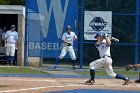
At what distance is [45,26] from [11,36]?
179cm

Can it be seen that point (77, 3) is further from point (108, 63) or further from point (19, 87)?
point (19, 87)

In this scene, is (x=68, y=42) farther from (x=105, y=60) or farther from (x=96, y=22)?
(x=105, y=60)

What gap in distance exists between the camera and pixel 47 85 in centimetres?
1605

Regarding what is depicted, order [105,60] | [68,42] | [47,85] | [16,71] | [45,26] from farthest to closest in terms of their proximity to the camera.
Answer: [45,26] < [68,42] < [16,71] < [105,60] < [47,85]

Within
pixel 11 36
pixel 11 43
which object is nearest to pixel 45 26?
pixel 11 36

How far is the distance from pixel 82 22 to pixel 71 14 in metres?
0.66

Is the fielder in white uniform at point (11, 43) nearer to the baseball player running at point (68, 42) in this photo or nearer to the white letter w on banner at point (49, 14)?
the white letter w on banner at point (49, 14)

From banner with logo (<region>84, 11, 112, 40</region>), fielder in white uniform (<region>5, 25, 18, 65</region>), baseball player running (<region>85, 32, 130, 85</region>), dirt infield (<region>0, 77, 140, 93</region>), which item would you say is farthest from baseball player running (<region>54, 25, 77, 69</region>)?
baseball player running (<region>85, 32, 130, 85</region>)

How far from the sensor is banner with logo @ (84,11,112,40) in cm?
2389

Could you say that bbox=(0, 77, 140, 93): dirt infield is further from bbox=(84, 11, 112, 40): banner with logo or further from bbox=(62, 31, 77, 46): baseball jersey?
bbox=(84, 11, 112, 40): banner with logo

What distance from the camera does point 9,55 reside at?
23641 mm

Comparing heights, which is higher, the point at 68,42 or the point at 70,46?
the point at 68,42

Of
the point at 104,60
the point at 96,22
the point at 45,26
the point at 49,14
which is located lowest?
the point at 104,60

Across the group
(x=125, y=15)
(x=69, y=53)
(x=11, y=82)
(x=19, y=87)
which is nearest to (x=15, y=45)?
(x=69, y=53)
